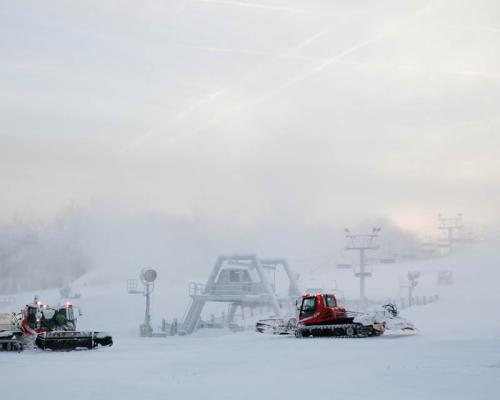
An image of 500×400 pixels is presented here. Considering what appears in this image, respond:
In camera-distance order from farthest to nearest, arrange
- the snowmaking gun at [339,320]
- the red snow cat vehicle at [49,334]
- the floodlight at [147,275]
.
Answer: the floodlight at [147,275], the snowmaking gun at [339,320], the red snow cat vehicle at [49,334]

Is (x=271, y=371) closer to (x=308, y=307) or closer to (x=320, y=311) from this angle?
(x=320, y=311)

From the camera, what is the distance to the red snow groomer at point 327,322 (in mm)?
27906

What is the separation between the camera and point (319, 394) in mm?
13109

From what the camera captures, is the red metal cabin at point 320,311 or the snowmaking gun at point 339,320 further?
the red metal cabin at point 320,311

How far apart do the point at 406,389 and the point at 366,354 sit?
22.5ft

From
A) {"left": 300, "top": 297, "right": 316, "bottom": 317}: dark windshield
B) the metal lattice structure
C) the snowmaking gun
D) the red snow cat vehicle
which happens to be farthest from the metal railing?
the red snow cat vehicle

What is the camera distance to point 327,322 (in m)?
29.1

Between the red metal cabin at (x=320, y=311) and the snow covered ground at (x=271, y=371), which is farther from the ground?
the red metal cabin at (x=320, y=311)

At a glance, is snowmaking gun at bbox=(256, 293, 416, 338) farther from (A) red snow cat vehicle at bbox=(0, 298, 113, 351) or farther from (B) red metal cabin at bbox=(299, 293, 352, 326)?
(A) red snow cat vehicle at bbox=(0, 298, 113, 351)

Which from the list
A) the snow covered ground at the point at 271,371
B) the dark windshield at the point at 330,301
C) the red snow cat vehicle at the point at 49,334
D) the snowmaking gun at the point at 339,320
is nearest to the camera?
the snow covered ground at the point at 271,371

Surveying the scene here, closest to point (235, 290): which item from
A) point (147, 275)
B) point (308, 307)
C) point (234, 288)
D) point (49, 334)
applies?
point (234, 288)

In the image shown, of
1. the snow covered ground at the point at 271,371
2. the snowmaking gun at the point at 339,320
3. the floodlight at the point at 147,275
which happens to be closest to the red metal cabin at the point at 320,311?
the snowmaking gun at the point at 339,320

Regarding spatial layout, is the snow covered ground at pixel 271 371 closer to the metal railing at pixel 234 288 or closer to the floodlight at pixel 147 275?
the floodlight at pixel 147 275

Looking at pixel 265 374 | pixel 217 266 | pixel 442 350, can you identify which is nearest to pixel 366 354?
pixel 442 350
